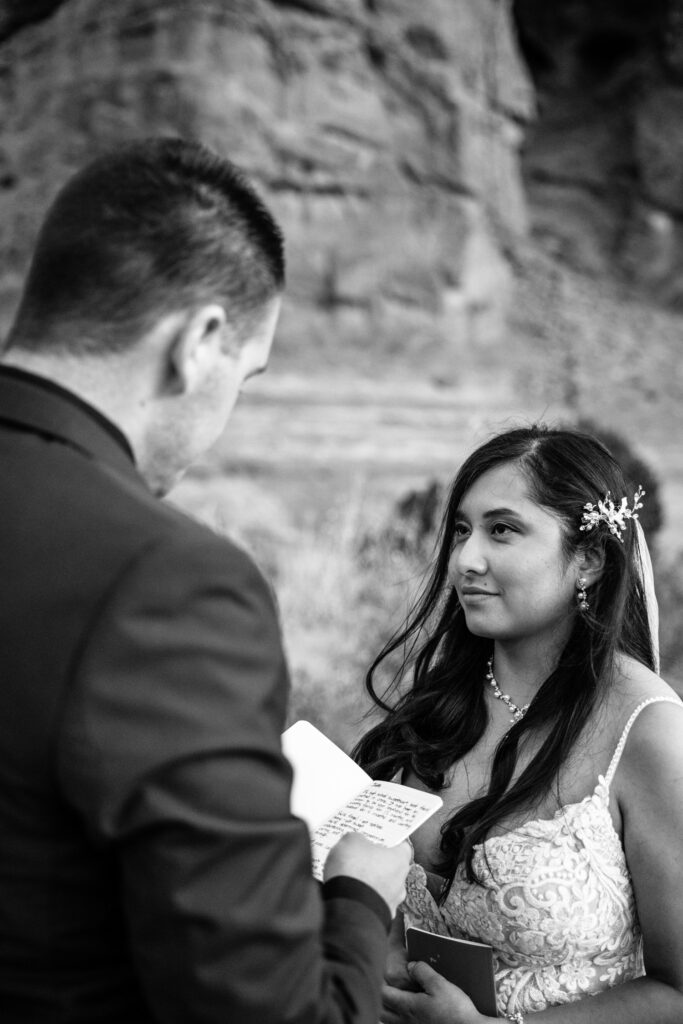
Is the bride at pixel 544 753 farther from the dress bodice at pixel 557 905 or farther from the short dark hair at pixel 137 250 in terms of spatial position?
the short dark hair at pixel 137 250

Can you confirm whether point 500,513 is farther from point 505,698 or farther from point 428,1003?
point 428,1003

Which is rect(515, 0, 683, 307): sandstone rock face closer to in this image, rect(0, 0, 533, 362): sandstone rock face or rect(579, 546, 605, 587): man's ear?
rect(0, 0, 533, 362): sandstone rock face

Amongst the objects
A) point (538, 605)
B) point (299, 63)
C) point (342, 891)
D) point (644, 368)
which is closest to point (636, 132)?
point (644, 368)

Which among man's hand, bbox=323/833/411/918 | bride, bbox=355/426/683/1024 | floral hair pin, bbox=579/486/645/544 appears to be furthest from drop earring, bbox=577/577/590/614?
man's hand, bbox=323/833/411/918

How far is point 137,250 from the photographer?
1273mm

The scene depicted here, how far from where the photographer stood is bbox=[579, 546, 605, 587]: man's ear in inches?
94.3

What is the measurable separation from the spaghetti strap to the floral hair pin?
394mm

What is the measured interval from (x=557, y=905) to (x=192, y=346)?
1364mm

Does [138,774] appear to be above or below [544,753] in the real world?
above

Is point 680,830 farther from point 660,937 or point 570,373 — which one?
point 570,373

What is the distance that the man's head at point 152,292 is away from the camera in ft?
4.15

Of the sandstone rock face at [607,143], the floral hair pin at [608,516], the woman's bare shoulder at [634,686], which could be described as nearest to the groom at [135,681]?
the woman's bare shoulder at [634,686]

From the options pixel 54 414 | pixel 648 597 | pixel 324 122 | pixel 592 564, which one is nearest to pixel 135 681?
pixel 54 414

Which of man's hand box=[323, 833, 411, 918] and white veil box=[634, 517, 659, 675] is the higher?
man's hand box=[323, 833, 411, 918]
